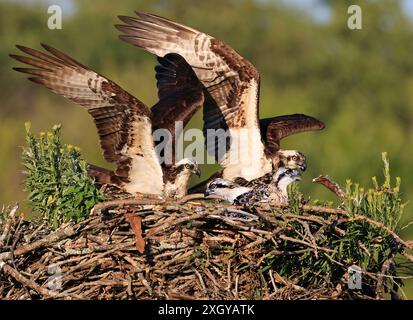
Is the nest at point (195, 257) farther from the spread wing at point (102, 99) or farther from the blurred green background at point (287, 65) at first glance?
the blurred green background at point (287, 65)

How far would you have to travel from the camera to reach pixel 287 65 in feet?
129

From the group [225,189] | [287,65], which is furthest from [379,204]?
[287,65]

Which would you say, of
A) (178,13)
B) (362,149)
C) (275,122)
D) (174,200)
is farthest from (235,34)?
(174,200)

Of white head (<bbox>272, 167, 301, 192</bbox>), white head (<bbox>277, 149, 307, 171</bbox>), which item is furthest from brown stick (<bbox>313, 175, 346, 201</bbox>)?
white head (<bbox>277, 149, 307, 171</bbox>)

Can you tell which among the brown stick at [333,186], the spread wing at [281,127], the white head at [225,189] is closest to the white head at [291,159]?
the spread wing at [281,127]

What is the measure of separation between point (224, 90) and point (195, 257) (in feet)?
10.4

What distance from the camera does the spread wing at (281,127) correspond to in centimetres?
1180

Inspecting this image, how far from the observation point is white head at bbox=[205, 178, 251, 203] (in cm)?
966

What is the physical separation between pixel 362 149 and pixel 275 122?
52.1 ft

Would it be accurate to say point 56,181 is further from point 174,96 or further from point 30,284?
point 174,96

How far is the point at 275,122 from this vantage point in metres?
12.2

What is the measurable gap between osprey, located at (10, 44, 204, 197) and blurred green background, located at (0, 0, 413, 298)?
15.0 meters

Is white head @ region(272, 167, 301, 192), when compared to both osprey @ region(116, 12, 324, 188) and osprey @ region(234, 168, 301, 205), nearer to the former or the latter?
osprey @ region(234, 168, 301, 205)

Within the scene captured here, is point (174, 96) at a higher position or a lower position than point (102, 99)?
higher
